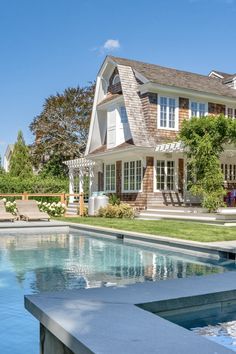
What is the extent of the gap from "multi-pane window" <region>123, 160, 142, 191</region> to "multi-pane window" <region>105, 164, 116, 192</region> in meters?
1.32

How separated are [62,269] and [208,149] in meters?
11.0

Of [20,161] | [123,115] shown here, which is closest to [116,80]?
[123,115]

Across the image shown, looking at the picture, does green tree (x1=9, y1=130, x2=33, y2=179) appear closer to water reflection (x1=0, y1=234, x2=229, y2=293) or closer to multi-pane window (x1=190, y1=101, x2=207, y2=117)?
multi-pane window (x1=190, y1=101, x2=207, y2=117)

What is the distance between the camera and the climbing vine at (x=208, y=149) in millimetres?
17656

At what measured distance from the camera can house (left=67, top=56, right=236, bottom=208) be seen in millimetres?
20656

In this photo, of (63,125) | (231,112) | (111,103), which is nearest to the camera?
(111,103)

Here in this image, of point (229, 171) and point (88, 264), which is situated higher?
point (229, 171)

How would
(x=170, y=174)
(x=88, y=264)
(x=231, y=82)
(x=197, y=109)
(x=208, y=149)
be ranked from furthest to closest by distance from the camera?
1. (x=231, y=82)
2. (x=197, y=109)
3. (x=170, y=174)
4. (x=208, y=149)
5. (x=88, y=264)

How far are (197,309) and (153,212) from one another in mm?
15082

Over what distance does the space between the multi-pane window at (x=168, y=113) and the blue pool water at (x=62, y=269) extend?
10.3 meters

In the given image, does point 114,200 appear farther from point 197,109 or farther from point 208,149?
point 197,109

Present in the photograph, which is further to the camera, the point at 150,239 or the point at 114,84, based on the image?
the point at 114,84

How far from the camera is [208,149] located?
58.1 ft

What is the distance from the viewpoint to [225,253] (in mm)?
8906
